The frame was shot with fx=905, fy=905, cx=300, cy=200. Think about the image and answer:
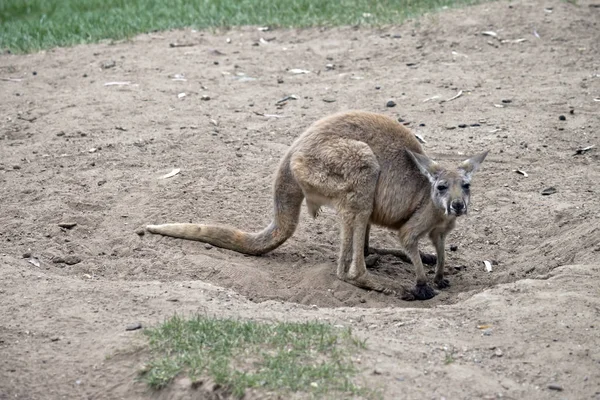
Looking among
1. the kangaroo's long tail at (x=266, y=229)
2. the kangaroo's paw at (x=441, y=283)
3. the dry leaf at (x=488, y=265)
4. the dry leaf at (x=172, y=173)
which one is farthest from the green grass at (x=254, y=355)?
the dry leaf at (x=172, y=173)

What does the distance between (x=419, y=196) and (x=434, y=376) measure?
7.02ft

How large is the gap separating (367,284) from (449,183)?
960mm

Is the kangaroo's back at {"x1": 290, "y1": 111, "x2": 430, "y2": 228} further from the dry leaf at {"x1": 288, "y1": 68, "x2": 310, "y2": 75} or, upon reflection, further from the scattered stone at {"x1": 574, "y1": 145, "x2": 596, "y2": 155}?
the dry leaf at {"x1": 288, "y1": 68, "x2": 310, "y2": 75}

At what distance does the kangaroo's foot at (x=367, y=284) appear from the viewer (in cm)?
661

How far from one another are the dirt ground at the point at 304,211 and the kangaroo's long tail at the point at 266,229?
103mm

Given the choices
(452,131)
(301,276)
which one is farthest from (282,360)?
(452,131)

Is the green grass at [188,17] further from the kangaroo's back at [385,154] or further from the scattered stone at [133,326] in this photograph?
the scattered stone at [133,326]

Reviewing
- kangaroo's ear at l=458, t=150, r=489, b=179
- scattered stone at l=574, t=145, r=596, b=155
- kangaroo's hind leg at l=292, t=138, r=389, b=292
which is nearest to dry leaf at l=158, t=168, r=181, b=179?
kangaroo's hind leg at l=292, t=138, r=389, b=292

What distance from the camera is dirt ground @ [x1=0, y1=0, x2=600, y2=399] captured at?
508 centimetres

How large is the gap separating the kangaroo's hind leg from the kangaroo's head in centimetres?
36

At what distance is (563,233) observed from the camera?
22.5ft

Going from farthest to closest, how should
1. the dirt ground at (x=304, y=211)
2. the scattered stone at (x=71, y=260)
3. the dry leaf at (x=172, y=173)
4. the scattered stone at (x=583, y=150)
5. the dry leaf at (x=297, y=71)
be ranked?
the dry leaf at (x=297, y=71) → the scattered stone at (x=583, y=150) → the dry leaf at (x=172, y=173) → the scattered stone at (x=71, y=260) → the dirt ground at (x=304, y=211)

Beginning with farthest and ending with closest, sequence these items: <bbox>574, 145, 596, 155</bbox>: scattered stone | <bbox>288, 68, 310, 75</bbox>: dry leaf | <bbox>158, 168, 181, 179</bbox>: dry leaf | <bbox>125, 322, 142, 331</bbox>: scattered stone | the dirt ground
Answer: <bbox>288, 68, 310, 75</bbox>: dry leaf
<bbox>574, 145, 596, 155</bbox>: scattered stone
<bbox>158, 168, 181, 179</bbox>: dry leaf
<bbox>125, 322, 142, 331</bbox>: scattered stone
the dirt ground

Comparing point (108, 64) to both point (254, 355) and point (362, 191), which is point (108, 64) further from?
point (254, 355)
